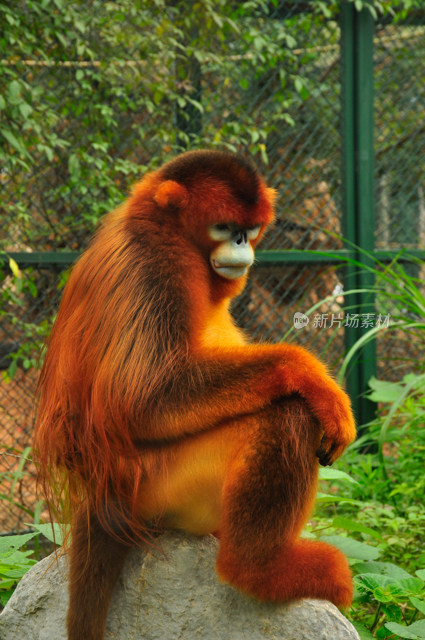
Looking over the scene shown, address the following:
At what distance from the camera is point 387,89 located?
15.9ft

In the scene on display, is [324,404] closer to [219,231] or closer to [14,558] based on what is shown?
[219,231]

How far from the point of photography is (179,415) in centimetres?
179

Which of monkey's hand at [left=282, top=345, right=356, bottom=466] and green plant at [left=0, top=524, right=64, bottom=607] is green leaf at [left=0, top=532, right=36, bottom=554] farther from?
monkey's hand at [left=282, top=345, right=356, bottom=466]

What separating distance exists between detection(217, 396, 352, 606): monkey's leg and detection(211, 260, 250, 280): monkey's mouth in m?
0.46

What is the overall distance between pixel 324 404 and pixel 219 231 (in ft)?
2.04

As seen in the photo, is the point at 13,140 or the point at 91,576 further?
the point at 13,140

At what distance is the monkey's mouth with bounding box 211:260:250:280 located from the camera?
2.03 m

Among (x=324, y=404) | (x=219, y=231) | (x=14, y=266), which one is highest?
(x=219, y=231)

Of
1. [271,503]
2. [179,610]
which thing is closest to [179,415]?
[271,503]

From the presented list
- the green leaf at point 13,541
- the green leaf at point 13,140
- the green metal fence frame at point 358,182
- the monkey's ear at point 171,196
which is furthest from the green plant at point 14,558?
the green metal fence frame at point 358,182

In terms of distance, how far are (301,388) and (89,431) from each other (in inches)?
23.1

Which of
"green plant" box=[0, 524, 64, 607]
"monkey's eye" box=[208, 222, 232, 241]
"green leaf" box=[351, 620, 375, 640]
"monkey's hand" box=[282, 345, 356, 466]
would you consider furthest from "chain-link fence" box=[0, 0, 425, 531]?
"monkey's hand" box=[282, 345, 356, 466]

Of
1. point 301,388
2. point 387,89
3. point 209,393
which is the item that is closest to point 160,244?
point 209,393

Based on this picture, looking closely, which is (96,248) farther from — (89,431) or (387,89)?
(387,89)
